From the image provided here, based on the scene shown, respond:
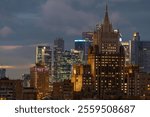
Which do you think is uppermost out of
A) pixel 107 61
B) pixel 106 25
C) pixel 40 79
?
pixel 106 25

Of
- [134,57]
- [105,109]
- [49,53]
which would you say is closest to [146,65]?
[134,57]

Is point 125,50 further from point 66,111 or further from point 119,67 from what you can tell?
point 66,111

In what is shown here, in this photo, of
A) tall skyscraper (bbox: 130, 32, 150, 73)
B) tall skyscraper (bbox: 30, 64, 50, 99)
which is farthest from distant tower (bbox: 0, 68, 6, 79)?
tall skyscraper (bbox: 130, 32, 150, 73)

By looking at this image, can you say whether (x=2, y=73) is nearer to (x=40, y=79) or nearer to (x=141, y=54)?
(x=40, y=79)

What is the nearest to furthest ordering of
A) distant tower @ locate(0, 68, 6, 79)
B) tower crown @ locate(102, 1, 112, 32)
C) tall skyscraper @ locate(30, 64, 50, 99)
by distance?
1. distant tower @ locate(0, 68, 6, 79)
2. tall skyscraper @ locate(30, 64, 50, 99)
3. tower crown @ locate(102, 1, 112, 32)

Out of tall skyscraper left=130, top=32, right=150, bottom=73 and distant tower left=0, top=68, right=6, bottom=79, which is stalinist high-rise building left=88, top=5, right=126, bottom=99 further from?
distant tower left=0, top=68, right=6, bottom=79

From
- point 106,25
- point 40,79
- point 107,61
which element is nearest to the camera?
point 40,79

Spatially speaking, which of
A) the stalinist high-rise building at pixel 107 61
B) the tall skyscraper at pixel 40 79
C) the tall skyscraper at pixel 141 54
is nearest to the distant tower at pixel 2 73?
the tall skyscraper at pixel 40 79

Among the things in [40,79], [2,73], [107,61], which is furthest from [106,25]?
[2,73]
